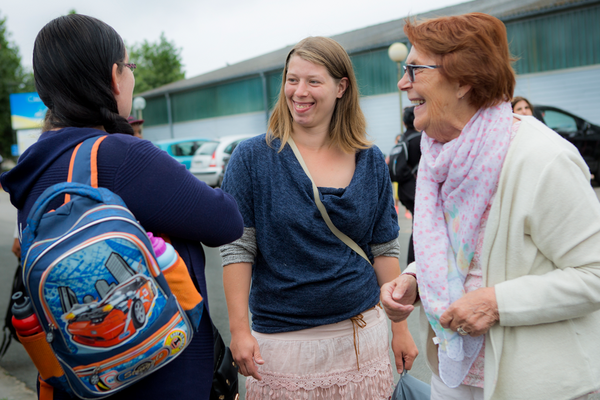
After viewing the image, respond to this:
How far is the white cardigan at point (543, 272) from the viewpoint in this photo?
4.58 feet

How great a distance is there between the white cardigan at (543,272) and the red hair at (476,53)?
14 centimetres

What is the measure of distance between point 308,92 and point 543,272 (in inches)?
45.1

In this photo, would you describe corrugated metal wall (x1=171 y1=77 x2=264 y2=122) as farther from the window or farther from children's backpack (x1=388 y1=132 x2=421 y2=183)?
children's backpack (x1=388 y1=132 x2=421 y2=183)

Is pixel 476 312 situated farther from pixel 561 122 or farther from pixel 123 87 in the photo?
pixel 561 122

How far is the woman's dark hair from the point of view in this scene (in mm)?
1355

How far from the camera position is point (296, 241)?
1970mm

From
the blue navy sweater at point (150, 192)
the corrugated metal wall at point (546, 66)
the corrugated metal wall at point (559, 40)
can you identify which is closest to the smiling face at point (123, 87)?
the blue navy sweater at point (150, 192)

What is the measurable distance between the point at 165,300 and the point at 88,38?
73cm

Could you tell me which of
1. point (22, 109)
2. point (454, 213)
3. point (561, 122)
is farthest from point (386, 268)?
point (22, 109)

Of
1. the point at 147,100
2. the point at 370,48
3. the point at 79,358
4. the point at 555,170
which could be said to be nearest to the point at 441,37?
the point at 555,170

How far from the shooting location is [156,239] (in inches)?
50.6

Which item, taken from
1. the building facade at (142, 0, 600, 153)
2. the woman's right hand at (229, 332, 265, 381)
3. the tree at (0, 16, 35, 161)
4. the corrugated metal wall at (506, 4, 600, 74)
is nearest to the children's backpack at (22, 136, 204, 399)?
the woman's right hand at (229, 332, 265, 381)

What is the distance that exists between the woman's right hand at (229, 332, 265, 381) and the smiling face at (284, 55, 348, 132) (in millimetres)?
902

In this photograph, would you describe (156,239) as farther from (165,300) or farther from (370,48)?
(370,48)
